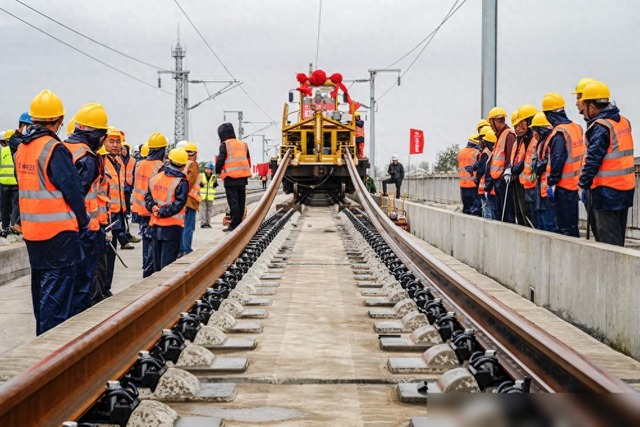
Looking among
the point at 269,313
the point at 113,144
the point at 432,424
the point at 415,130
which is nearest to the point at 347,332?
the point at 269,313

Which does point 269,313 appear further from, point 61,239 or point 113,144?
point 113,144

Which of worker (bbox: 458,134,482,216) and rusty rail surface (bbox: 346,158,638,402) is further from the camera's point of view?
worker (bbox: 458,134,482,216)

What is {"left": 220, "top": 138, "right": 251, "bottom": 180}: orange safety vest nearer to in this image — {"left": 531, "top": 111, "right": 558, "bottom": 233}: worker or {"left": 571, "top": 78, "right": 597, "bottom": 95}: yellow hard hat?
{"left": 531, "top": 111, "right": 558, "bottom": 233}: worker

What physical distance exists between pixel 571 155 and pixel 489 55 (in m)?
5.84

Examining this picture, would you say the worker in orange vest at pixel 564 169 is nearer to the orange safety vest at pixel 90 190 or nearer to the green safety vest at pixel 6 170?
the orange safety vest at pixel 90 190

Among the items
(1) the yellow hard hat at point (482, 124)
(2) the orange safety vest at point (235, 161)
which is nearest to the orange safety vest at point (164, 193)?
Result: (2) the orange safety vest at point (235, 161)

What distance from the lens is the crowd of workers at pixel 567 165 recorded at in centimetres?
681

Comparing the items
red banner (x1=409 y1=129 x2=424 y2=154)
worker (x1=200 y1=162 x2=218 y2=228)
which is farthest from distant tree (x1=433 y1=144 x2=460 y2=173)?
worker (x1=200 y1=162 x2=218 y2=228)

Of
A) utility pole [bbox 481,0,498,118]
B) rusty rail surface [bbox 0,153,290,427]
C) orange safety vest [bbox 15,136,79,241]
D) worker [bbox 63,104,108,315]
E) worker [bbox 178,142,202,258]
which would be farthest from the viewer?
utility pole [bbox 481,0,498,118]

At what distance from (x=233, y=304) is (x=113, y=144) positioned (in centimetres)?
364

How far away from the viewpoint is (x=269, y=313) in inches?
196

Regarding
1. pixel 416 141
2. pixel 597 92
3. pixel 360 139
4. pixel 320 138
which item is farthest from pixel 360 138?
pixel 597 92

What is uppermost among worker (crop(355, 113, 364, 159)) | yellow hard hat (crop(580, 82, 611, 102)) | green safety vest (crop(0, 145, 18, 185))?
worker (crop(355, 113, 364, 159))

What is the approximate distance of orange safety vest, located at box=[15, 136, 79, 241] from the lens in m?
4.83
